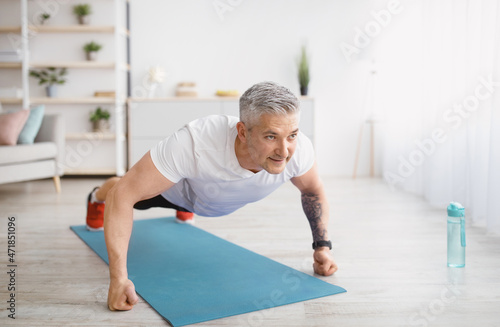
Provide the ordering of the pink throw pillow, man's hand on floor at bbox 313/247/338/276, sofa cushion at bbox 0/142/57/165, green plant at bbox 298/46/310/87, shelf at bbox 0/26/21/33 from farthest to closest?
green plant at bbox 298/46/310/87, shelf at bbox 0/26/21/33, the pink throw pillow, sofa cushion at bbox 0/142/57/165, man's hand on floor at bbox 313/247/338/276

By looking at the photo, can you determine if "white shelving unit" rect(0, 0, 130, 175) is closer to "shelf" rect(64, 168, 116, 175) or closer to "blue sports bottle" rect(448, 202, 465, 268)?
"shelf" rect(64, 168, 116, 175)

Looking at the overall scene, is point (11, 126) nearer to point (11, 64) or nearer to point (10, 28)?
point (11, 64)

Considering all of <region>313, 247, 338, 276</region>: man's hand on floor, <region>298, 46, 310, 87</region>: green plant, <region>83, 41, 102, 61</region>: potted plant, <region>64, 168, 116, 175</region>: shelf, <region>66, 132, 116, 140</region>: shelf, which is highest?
<region>83, 41, 102, 61</region>: potted plant

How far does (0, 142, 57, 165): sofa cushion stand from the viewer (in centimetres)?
360

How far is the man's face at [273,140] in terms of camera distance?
144cm

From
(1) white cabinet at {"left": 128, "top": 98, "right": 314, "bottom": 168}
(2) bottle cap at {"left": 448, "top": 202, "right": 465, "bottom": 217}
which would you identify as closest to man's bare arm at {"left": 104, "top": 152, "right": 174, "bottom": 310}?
(2) bottle cap at {"left": 448, "top": 202, "right": 465, "bottom": 217}

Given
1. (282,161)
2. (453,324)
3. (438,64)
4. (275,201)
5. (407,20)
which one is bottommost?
(275,201)

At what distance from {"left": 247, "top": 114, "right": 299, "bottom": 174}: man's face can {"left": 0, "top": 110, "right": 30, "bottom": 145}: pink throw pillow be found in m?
2.91

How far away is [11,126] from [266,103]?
3019mm

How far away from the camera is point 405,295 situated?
1.63 meters

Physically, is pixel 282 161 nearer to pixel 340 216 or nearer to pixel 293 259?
pixel 293 259

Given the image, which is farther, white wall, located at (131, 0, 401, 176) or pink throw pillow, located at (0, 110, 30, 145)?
white wall, located at (131, 0, 401, 176)

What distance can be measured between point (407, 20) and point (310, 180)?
111 inches

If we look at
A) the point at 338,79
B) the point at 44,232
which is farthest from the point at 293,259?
the point at 338,79
